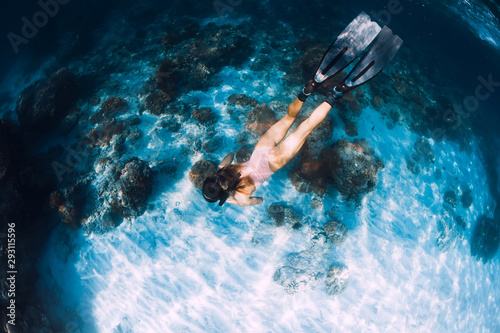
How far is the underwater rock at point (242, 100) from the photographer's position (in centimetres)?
864

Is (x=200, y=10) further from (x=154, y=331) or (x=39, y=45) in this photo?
(x=154, y=331)

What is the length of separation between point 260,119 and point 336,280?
5885 mm

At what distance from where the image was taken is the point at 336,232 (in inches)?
263

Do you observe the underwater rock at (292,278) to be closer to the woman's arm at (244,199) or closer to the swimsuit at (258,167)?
the woman's arm at (244,199)

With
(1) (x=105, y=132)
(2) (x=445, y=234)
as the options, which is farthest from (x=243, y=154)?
(2) (x=445, y=234)

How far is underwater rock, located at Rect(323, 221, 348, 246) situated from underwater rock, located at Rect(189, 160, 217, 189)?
417 cm

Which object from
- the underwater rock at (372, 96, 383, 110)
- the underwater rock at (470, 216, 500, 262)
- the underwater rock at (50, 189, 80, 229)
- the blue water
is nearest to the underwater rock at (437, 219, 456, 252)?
the blue water

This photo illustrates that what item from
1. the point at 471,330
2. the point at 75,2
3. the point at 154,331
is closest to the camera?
the point at 154,331

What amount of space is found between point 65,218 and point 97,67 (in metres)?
10.7

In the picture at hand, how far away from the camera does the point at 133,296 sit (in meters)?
6.17

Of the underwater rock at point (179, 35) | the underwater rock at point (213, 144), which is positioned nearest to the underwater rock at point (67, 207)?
the underwater rock at point (213, 144)

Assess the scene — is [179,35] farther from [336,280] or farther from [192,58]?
[336,280]

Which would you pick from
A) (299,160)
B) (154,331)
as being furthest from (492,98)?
(154,331)

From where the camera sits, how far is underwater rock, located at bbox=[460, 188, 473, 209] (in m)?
9.94
